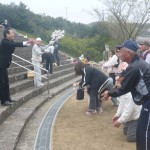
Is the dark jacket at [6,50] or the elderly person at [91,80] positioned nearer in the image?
the dark jacket at [6,50]

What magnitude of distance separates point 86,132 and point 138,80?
11.1 ft

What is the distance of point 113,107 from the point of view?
10.3 m

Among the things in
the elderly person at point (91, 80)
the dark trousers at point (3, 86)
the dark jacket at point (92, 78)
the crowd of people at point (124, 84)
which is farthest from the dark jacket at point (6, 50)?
the dark jacket at point (92, 78)

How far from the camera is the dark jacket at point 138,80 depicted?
14.2ft

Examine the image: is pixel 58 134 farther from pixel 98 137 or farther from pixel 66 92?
pixel 66 92

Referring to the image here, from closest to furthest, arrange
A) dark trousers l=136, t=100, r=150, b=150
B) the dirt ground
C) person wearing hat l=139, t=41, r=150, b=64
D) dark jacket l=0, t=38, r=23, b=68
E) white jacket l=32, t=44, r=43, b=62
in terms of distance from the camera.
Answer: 1. dark trousers l=136, t=100, r=150, b=150
2. the dirt ground
3. dark jacket l=0, t=38, r=23, b=68
4. person wearing hat l=139, t=41, r=150, b=64
5. white jacket l=32, t=44, r=43, b=62

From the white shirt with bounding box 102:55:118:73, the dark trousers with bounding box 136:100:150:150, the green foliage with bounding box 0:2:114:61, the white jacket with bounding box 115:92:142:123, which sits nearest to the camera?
the dark trousers with bounding box 136:100:150:150

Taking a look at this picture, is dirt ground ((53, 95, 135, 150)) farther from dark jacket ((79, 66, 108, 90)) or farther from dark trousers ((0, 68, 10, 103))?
dark trousers ((0, 68, 10, 103))

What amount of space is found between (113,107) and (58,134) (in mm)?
3222

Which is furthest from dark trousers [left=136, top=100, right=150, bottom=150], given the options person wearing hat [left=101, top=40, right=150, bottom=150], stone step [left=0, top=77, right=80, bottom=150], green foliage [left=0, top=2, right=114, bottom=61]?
green foliage [left=0, top=2, right=114, bottom=61]

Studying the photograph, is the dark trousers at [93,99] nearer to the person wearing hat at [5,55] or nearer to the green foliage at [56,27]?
the person wearing hat at [5,55]

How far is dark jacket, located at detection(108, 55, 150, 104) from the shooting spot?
4.33 m

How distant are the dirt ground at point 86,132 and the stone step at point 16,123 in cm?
65

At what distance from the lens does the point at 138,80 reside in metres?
4.39
